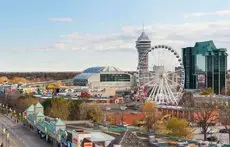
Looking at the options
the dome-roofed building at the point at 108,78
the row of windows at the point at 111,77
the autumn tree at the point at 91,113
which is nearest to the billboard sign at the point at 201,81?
the dome-roofed building at the point at 108,78

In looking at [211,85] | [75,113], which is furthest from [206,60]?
[75,113]

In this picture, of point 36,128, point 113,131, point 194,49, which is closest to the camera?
point 113,131

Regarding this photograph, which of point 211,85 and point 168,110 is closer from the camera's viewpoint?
point 168,110

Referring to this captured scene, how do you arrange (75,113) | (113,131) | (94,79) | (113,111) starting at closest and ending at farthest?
(113,131)
(75,113)
(113,111)
(94,79)

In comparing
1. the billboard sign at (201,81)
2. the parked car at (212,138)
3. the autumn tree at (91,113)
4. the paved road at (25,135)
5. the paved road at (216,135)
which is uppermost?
the billboard sign at (201,81)

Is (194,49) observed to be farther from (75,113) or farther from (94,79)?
(75,113)

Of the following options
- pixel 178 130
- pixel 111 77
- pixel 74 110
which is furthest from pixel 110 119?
pixel 111 77

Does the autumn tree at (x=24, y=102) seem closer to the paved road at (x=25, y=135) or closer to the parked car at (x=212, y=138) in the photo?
the paved road at (x=25, y=135)
